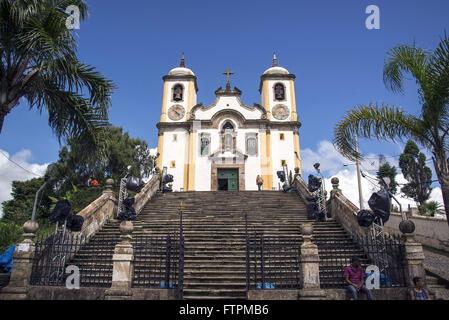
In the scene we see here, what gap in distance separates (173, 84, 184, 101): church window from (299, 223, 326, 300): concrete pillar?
897 inches

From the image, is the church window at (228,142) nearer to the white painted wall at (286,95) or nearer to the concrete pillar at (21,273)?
the white painted wall at (286,95)

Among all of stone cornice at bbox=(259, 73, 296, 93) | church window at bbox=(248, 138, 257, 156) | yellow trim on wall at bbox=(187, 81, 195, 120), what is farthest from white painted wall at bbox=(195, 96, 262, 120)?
stone cornice at bbox=(259, 73, 296, 93)

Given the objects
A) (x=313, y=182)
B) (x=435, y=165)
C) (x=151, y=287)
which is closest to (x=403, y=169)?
(x=313, y=182)

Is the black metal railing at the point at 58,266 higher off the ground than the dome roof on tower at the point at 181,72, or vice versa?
the dome roof on tower at the point at 181,72

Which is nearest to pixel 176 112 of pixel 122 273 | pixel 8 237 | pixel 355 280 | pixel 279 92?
pixel 279 92

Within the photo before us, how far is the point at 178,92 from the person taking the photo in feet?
93.2

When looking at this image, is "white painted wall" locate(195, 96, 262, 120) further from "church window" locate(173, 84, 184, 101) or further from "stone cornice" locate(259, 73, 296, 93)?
"stone cornice" locate(259, 73, 296, 93)

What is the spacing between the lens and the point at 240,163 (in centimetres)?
2517

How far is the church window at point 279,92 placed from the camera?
2824 centimetres

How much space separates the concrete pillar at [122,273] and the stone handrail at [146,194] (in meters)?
6.41

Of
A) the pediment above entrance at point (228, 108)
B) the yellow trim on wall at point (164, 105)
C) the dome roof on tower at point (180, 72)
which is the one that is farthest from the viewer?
the dome roof on tower at point (180, 72)

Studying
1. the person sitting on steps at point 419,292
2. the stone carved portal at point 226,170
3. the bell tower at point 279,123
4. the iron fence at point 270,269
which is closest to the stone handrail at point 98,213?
the iron fence at point 270,269

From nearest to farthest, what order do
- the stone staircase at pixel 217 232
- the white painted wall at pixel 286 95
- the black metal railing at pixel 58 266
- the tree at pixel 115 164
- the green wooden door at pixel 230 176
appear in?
1. the black metal railing at pixel 58 266
2. the stone staircase at pixel 217 232
3. the green wooden door at pixel 230 176
4. the white painted wall at pixel 286 95
5. the tree at pixel 115 164

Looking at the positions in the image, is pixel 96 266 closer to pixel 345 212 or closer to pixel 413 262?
pixel 413 262
